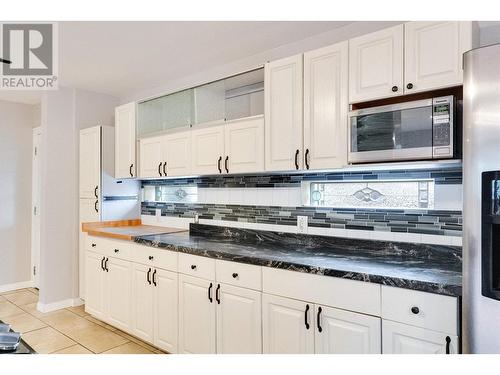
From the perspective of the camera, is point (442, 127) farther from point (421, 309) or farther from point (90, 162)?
point (90, 162)

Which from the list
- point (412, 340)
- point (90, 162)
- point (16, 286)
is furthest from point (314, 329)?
point (16, 286)

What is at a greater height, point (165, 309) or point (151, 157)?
point (151, 157)

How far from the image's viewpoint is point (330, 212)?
8.46ft

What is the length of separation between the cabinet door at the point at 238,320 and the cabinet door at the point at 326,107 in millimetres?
936

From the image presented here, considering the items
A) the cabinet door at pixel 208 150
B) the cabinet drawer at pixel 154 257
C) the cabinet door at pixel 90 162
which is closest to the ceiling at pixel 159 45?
the cabinet door at pixel 90 162

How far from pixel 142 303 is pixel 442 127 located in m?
2.55

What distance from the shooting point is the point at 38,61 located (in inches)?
123

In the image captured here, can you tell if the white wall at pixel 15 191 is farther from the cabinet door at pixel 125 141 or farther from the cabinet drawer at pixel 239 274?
the cabinet drawer at pixel 239 274

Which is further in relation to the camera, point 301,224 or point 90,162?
point 90,162

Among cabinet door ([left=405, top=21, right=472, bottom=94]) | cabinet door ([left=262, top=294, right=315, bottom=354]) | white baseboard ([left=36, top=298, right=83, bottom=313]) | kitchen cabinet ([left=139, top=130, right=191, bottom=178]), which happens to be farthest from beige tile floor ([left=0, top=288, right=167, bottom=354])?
cabinet door ([left=405, top=21, right=472, bottom=94])

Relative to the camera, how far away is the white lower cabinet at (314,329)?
1751mm

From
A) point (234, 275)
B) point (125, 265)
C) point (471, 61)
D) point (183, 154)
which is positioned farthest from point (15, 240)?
point (471, 61)

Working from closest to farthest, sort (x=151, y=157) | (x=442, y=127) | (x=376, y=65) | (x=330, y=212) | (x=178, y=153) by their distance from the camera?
(x=442, y=127), (x=376, y=65), (x=330, y=212), (x=178, y=153), (x=151, y=157)

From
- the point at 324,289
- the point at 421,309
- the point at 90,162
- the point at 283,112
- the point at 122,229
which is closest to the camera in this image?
the point at 421,309
